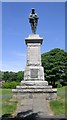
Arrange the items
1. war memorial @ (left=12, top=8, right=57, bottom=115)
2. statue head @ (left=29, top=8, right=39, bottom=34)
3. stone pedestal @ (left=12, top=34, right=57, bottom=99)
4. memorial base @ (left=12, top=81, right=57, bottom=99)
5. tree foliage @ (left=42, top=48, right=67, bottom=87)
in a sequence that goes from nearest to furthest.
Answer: memorial base @ (left=12, top=81, right=57, bottom=99)
war memorial @ (left=12, top=8, right=57, bottom=115)
stone pedestal @ (left=12, top=34, right=57, bottom=99)
statue head @ (left=29, top=8, right=39, bottom=34)
tree foliage @ (left=42, top=48, right=67, bottom=87)

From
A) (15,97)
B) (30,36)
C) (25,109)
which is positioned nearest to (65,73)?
(30,36)

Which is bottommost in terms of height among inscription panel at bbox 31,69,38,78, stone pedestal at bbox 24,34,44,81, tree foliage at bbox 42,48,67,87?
tree foliage at bbox 42,48,67,87

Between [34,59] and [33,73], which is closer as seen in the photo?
[33,73]

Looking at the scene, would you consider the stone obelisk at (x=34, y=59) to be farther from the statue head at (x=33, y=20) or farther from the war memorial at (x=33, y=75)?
the statue head at (x=33, y=20)

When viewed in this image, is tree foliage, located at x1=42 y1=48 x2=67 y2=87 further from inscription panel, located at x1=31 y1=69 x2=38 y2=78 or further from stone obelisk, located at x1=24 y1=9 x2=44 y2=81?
inscription panel, located at x1=31 y1=69 x2=38 y2=78

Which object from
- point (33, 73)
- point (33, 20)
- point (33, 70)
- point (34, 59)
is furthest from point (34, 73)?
point (33, 20)

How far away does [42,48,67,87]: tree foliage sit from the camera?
47219mm

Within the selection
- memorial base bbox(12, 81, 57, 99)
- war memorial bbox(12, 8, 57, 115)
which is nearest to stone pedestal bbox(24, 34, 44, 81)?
war memorial bbox(12, 8, 57, 115)

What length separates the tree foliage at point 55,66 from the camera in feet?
155

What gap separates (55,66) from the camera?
48.6 metres

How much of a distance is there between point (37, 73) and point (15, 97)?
3084 millimetres

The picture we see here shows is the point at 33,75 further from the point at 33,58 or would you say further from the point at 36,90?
the point at 36,90

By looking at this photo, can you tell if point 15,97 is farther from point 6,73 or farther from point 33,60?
point 6,73

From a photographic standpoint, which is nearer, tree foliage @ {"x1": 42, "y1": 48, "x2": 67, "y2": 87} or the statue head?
the statue head
